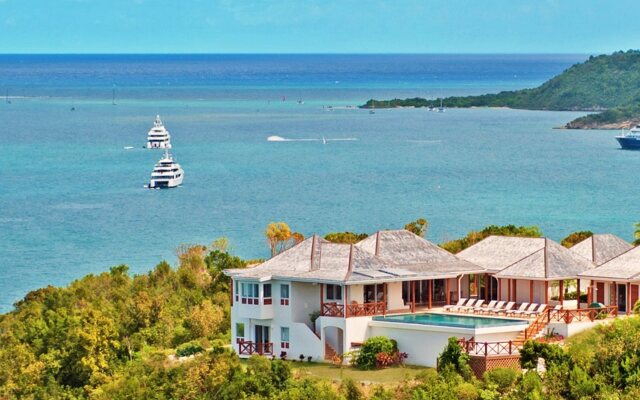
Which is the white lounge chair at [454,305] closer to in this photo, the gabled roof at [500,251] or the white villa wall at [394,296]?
the gabled roof at [500,251]

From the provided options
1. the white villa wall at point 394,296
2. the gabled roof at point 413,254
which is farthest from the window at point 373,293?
the gabled roof at point 413,254

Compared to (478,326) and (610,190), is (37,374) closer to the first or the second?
(478,326)

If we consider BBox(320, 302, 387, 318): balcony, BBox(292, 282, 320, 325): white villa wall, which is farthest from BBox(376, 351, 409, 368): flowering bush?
BBox(292, 282, 320, 325): white villa wall

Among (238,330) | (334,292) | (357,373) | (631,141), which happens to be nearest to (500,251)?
(334,292)

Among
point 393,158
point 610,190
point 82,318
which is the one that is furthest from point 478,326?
point 393,158

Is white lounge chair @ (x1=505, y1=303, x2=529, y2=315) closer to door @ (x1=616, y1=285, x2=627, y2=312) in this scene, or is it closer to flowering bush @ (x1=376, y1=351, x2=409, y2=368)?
door @ (x1=616, y1=285, x2=627, y2=312)

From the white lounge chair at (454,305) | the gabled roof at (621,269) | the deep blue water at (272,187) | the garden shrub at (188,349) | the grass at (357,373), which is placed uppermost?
the gabled roof at (621,269)
